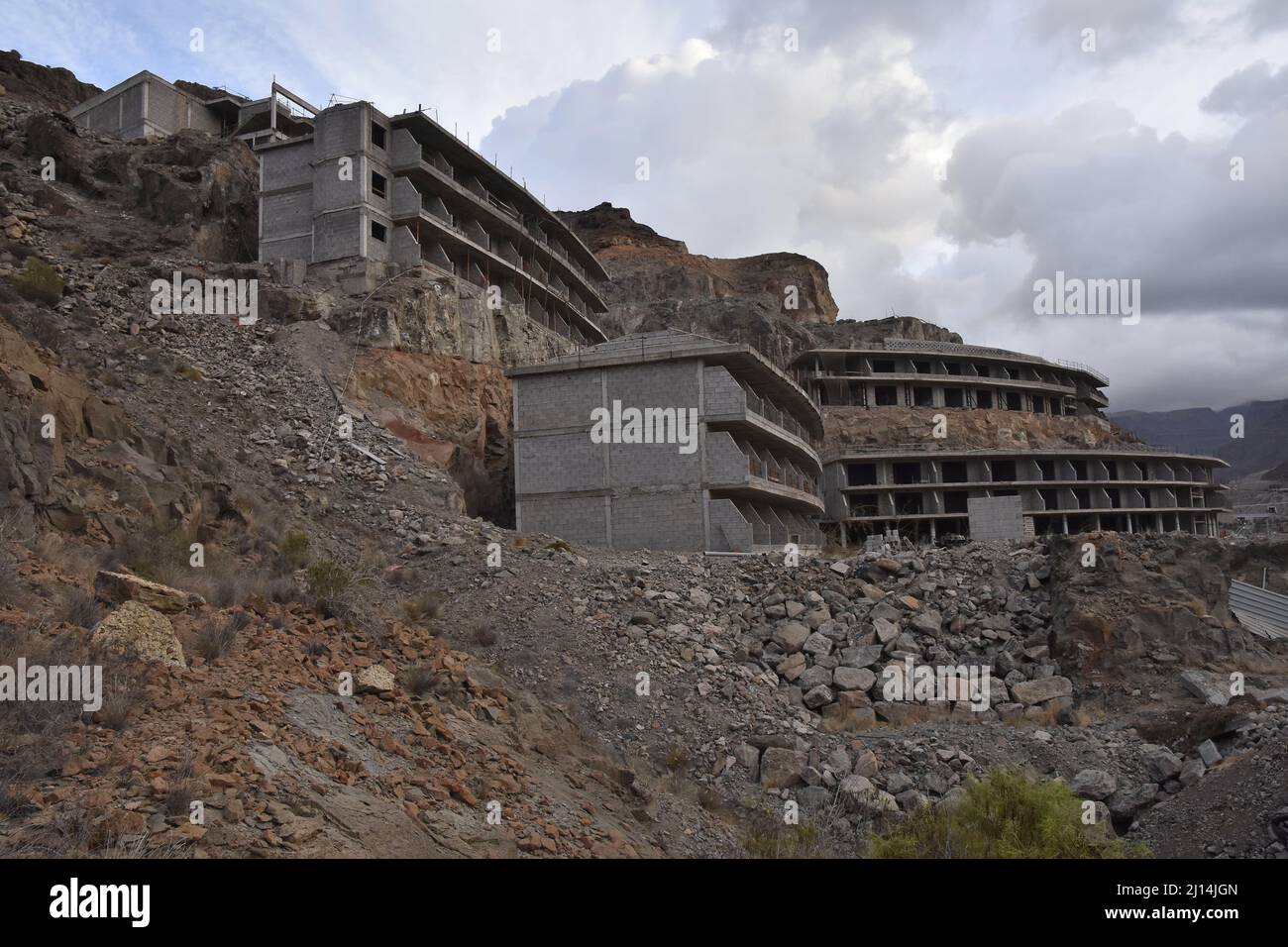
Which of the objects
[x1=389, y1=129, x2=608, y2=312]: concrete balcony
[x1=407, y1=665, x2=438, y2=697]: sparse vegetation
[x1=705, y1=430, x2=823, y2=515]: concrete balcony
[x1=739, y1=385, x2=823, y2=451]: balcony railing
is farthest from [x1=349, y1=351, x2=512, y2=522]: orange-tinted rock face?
[x1=407, y1=665, x2=438, y2=697]: sparse vegetation

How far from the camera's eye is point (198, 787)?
21.9 ft

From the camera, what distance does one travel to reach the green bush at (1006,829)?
10.5 meters

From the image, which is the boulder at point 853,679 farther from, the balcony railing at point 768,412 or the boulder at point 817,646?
the balcony railing at point 768,412

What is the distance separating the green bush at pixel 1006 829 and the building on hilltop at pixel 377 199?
30.7 meters

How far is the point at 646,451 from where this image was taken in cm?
2884

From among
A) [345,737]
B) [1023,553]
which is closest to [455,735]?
[345,737]

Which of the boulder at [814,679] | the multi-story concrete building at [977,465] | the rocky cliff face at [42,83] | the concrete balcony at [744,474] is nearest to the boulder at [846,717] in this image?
the boulder at [814,679]

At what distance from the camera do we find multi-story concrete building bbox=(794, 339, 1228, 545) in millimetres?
58375

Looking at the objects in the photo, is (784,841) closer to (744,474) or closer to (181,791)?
(181,791)

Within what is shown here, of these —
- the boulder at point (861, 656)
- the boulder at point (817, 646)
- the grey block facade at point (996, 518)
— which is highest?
the grey block facade at point (996, 518)

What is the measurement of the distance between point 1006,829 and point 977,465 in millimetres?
52554

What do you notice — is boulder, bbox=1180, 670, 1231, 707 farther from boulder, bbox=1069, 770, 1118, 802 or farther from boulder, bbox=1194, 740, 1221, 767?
boulder, bbox=1069, 770, 1118, 802
